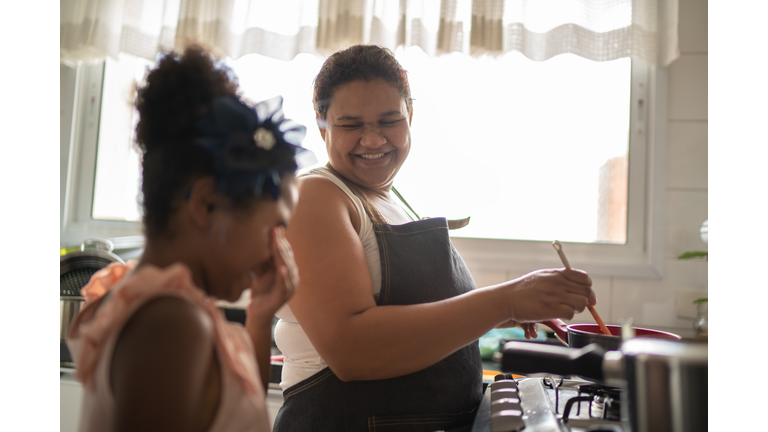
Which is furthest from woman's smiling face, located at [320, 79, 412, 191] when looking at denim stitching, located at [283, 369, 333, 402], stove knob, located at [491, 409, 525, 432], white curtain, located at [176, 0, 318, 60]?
white curtain, located at [176, 0, 318, 60]

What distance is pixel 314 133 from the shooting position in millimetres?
1888

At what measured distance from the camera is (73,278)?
1329 millimetres

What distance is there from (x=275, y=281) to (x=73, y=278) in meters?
1.22

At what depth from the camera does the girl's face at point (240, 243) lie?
35 centimetres

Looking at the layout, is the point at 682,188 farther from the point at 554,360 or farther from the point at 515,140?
the point at 554,360

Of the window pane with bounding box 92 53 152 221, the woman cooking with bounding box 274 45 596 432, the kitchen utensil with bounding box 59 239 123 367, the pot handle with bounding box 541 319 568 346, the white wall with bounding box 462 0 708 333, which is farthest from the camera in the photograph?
the window pane with bounding box 92 53 152 221

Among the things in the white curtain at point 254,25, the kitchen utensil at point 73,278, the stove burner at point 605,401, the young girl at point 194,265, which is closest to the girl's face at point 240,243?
the young girl at point 194,265

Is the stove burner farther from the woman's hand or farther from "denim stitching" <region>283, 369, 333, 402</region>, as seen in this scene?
"denim stitching" <region>283, 369, 333, 402</region>

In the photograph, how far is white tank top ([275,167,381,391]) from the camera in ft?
2.51

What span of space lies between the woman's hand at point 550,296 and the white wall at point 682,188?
1.11 meters

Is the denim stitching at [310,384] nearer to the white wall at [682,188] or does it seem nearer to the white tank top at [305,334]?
the white tank top at [305,334]

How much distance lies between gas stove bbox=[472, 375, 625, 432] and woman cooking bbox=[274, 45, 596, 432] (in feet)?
0.26

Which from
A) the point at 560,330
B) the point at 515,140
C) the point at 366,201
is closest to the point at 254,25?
the point at 515,140
